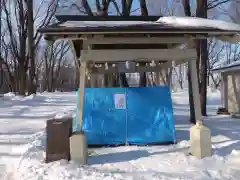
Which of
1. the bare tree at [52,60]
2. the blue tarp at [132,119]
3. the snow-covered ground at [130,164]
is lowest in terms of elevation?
the snow-covered ground at [130,164]

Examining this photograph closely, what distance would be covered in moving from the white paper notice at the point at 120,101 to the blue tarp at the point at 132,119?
0.16 feet

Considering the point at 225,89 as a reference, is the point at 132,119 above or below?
below

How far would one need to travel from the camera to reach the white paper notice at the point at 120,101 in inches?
331

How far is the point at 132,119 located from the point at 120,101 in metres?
0.51

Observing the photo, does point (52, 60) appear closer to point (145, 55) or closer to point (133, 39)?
point (133, 39)

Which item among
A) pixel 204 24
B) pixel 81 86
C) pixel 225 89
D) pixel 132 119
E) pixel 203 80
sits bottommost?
pixel 132 119

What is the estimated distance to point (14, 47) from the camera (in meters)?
31.0

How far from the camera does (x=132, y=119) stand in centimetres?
836

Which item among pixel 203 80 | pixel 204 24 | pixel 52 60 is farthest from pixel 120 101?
pixel 52 60

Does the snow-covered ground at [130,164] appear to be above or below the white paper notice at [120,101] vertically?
below

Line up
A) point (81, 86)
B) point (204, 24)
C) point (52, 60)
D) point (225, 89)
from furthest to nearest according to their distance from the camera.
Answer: point (52, 60)
point (225, 89)
point (81, 86)
point (204, 24)

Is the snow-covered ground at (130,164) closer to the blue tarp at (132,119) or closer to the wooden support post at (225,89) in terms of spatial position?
the blue tarp at (132,119)

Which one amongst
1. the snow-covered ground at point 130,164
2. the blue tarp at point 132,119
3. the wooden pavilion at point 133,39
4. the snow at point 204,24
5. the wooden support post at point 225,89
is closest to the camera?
the snow-covered ground at point 130,164

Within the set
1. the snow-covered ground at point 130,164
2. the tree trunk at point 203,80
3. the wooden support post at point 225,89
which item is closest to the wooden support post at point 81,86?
the snow-covered ground at point 130,164
